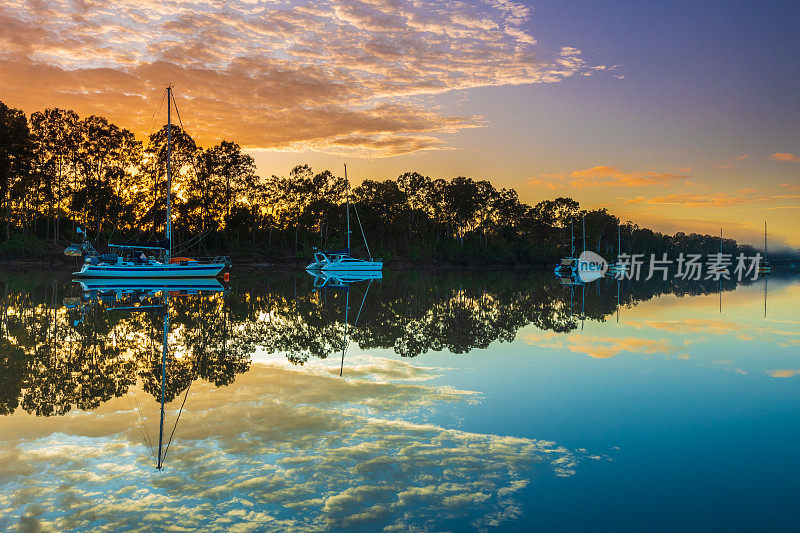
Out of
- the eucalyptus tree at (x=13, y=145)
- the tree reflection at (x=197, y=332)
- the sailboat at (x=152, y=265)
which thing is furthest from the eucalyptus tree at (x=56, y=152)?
the tree reflection at (x=197, y=332)

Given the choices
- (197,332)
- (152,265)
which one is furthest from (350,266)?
(197,332)

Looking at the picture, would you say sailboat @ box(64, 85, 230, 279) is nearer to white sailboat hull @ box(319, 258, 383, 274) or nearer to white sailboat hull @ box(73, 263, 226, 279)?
white sailboat hull @ box(73, 263, 226, 279)

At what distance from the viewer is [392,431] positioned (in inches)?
289

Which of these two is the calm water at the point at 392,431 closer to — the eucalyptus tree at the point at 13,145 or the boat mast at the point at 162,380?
the boat mast at the point at 162,380

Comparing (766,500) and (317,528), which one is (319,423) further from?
(766,500)

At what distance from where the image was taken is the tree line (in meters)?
67.7

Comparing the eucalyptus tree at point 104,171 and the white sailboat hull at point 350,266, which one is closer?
the white sailboat hull at point 350,266

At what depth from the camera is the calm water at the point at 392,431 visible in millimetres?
5062

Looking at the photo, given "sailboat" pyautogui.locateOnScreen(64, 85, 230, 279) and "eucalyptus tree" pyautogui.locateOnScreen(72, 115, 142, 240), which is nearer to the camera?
"sailboat" pyautogui.locateOnScreen(64, 85, 230, 279)

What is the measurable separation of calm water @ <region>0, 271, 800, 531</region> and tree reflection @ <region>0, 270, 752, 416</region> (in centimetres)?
12

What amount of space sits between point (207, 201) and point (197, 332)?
67.4 m

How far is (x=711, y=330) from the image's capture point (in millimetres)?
18609

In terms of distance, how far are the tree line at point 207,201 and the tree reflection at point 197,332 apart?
1215 inches

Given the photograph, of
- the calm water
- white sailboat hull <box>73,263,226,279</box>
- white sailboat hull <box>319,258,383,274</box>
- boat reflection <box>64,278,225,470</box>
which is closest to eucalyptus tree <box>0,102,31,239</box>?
white sailboat hull <box>73,263,226,279</box>
